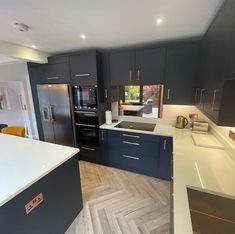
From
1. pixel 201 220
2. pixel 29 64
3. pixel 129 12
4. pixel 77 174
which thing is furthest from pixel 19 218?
pixel 29 64

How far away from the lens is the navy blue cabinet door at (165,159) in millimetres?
2219

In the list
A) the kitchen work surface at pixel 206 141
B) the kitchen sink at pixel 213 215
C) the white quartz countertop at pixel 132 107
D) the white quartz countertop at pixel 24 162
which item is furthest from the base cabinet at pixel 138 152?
the kitchen sink at pixel 213 215

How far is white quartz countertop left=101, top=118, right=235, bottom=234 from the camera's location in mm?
849

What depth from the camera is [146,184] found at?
235 cm

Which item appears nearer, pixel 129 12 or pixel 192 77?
pixel 129 12

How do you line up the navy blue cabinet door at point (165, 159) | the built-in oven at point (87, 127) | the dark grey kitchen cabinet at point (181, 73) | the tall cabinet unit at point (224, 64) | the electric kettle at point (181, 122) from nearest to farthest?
the tall cabinet unit at point (224, 64) → the dark grey kitchen cabinet at point (181, 73) → the navy blue cabinet door at point (165, 159) → the electric kettle at point (181, 122) → the built-in oven at point (87, 127)

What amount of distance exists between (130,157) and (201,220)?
1641 mm

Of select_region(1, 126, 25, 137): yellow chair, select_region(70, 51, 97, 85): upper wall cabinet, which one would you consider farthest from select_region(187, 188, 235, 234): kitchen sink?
select_region(1, 126, 25, 137): yellow chair

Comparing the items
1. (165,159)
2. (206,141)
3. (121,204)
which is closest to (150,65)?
(206,141)

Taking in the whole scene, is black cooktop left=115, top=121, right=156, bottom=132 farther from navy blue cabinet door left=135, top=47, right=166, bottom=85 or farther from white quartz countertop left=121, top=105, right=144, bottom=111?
navy blue cabinet door left=135, top=47, right=166, bottom=85

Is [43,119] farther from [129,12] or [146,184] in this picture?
[129,12]

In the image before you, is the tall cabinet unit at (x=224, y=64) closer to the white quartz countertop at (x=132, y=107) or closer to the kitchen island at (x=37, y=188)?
the kitchen island at (x=37, y=188)

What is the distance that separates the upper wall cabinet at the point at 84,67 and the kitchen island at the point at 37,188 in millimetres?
1378

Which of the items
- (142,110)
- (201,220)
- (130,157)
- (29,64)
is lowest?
(130,157)
